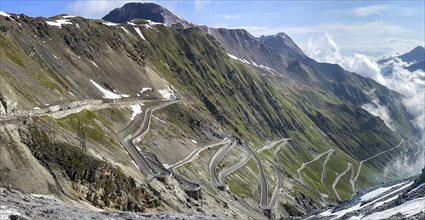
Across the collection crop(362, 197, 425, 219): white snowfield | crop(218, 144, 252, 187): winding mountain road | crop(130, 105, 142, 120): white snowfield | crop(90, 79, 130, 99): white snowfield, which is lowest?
crop(362, 197, 425, 219): white snowfield

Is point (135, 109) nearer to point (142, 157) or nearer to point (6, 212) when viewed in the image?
point (142, 157)

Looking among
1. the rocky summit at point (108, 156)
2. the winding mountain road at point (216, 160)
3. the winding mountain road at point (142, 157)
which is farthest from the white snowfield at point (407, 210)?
the winding mountain road at point (216, 160)

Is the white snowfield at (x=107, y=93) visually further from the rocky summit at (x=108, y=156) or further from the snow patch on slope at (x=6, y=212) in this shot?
the snow patch on slope at (x=6, y=212)

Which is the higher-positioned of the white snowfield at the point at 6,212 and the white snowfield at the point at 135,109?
the white snowfield at the point at 135,109

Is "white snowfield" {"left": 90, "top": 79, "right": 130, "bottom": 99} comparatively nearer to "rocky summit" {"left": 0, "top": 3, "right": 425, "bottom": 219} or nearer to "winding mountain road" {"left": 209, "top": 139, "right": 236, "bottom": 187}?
"rocky summit" {"left": 0, "top": 3, "right": 425, "bottom": 219}

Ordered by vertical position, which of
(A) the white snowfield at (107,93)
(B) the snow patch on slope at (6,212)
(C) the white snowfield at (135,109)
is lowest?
(B) the snow patch on slope at (6,212)

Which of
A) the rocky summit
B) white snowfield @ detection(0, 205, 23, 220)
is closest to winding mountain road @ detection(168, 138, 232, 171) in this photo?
the rocky summit

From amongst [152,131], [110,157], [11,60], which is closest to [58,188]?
[110,157]

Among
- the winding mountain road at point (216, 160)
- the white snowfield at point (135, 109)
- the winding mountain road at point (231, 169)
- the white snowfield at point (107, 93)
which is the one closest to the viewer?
the winding mountain road at point (216, 160)

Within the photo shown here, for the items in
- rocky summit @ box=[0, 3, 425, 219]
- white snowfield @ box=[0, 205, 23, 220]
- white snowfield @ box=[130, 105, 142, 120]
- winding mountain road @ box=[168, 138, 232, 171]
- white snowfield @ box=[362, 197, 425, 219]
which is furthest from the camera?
white snowfield @ box=[130, 105, 142, 120]

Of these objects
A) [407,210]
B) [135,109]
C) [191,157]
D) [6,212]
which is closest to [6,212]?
[6,212]

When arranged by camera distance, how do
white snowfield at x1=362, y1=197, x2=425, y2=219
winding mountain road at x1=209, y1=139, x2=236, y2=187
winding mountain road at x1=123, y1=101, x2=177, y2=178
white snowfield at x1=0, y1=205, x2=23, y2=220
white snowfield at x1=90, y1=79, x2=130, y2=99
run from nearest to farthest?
white snowfield at x1=0, y1=205, x2=23, y2=220 < white snowfield at x1=362, y1=197, x2=425, y2=219 < winding mountain road at x1=123, y1=101, x2=177, y2=178 < winding mountain road at x1=209, y1=139, x2=236, y2=187 < white snowfield at x1=90, y1=79, x2=130, y2=99

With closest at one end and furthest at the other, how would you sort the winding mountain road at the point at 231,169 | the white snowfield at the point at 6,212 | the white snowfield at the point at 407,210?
1. the white snowfield at the point at 6,212
2. the white snowfield at the point at 407,210
3. the winding mountain road at the point at 231,169

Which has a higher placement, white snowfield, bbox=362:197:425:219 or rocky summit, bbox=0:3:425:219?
rocky summit, bbox=0:3:425:219
